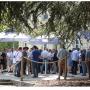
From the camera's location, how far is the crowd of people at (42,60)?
917 inches

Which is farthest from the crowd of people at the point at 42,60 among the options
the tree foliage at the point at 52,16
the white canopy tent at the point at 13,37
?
the tree foliage at the point at 52,16

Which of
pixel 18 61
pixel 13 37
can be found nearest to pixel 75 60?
pixel 13 37

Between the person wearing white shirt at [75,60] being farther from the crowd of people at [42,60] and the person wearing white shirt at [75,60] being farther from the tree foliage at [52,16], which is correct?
the tree foliage at [52,16]

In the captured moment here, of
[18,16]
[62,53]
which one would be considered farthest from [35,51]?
[18,16]

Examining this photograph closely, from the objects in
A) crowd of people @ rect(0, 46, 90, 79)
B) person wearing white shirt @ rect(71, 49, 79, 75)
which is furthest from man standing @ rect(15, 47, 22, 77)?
person wearing white shirt @ rect(71, 49, 79, 75)

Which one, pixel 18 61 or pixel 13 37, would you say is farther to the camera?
pixel 13 37

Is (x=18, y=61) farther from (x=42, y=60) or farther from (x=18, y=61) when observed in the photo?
(x=42, y=60)

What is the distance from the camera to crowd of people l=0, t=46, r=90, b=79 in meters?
23.3

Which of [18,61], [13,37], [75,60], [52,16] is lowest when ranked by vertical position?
[18,61]

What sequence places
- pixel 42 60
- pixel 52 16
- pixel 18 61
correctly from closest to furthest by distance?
pixel 52 16
pixel 18 61
pixel 42 60

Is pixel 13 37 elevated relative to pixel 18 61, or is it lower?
elevated

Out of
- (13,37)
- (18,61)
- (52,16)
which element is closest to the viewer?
(52,16)

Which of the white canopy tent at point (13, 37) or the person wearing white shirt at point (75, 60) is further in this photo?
the white canopy tent at point (13, 37)

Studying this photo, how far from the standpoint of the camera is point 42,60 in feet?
89.1
